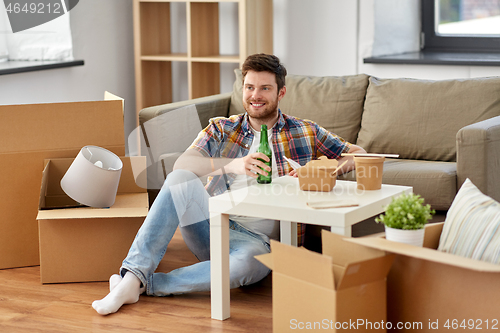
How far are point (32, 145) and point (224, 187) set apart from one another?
78 cm

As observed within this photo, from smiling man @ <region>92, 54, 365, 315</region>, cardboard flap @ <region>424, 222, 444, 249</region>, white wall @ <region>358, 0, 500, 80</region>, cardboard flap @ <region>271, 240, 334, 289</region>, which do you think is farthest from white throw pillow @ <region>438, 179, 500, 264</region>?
white wall @ <region>358, 0, 500, 80</region>

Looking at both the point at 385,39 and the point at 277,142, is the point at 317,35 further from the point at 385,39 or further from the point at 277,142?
the point at 277,142

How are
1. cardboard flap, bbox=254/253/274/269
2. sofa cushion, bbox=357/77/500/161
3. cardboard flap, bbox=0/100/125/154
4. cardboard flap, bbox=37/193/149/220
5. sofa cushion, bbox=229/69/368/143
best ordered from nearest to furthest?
cardboard flap, bbox=254/253/274/269
cardboard flap, bbox=37/193/149/220
cardboard flap, bbox=0/100/125/154
sofa cushion, bbox=357/77/500/161
sofa cushion, bbox=229/69/368/143

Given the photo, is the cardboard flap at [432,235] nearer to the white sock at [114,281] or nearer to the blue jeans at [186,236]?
the blue jeans at [186,236]

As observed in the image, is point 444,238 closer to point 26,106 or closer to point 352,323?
point 352,323

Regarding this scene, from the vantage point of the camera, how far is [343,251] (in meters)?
1.52

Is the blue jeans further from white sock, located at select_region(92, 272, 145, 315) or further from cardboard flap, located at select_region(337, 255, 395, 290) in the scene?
cardboard flap, located at select_region(337, 255, 395, 290)

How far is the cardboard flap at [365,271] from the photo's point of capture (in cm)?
142

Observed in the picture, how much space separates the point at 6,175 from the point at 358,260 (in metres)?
1.48

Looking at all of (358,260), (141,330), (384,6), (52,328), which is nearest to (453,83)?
(384,6)

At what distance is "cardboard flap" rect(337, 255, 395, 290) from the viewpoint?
142 cm

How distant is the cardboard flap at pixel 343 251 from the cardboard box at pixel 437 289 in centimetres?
2

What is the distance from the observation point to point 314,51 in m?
3.76

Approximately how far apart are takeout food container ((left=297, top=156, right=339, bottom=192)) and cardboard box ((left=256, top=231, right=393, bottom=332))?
0.29m
